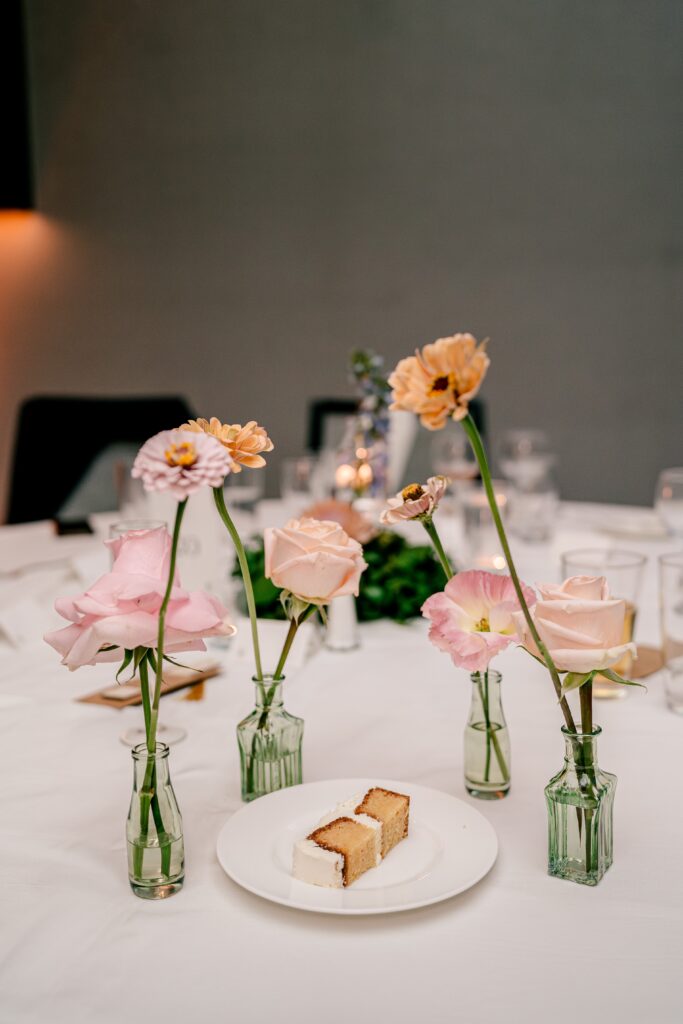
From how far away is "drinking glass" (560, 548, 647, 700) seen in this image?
1130 millimetres

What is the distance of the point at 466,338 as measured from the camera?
23.4 inches

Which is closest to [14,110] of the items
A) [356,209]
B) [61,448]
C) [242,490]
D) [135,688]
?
[356,209]

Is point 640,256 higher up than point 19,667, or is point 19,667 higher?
point 640,256

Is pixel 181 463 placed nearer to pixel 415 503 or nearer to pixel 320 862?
pixel 415 503

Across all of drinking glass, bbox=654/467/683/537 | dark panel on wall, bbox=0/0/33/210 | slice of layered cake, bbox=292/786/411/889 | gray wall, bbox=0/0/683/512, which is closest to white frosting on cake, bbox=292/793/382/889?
slice of layered cake, bbox=292/786/411/889

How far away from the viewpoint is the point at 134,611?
640 mm

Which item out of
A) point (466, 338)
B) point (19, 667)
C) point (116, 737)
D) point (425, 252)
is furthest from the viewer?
point (425, 252)

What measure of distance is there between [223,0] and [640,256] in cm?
207

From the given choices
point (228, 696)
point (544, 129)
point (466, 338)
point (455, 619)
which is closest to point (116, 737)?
point (228, 696)

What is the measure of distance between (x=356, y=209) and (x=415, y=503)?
3.35 metres

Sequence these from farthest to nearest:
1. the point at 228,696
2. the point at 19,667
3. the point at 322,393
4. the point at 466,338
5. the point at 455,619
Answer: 1. the point at 322,393
2. the point at 19,667
3. the point at 228,696
4. the point at 455,619
5. the point at 466,338

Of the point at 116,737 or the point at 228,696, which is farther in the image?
the point at 228,696

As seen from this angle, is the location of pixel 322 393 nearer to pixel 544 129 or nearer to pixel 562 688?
pixel 544 129

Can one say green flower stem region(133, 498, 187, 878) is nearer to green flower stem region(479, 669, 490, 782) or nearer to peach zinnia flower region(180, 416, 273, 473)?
peach zinnia flower region(180, 416, 273, 473)
